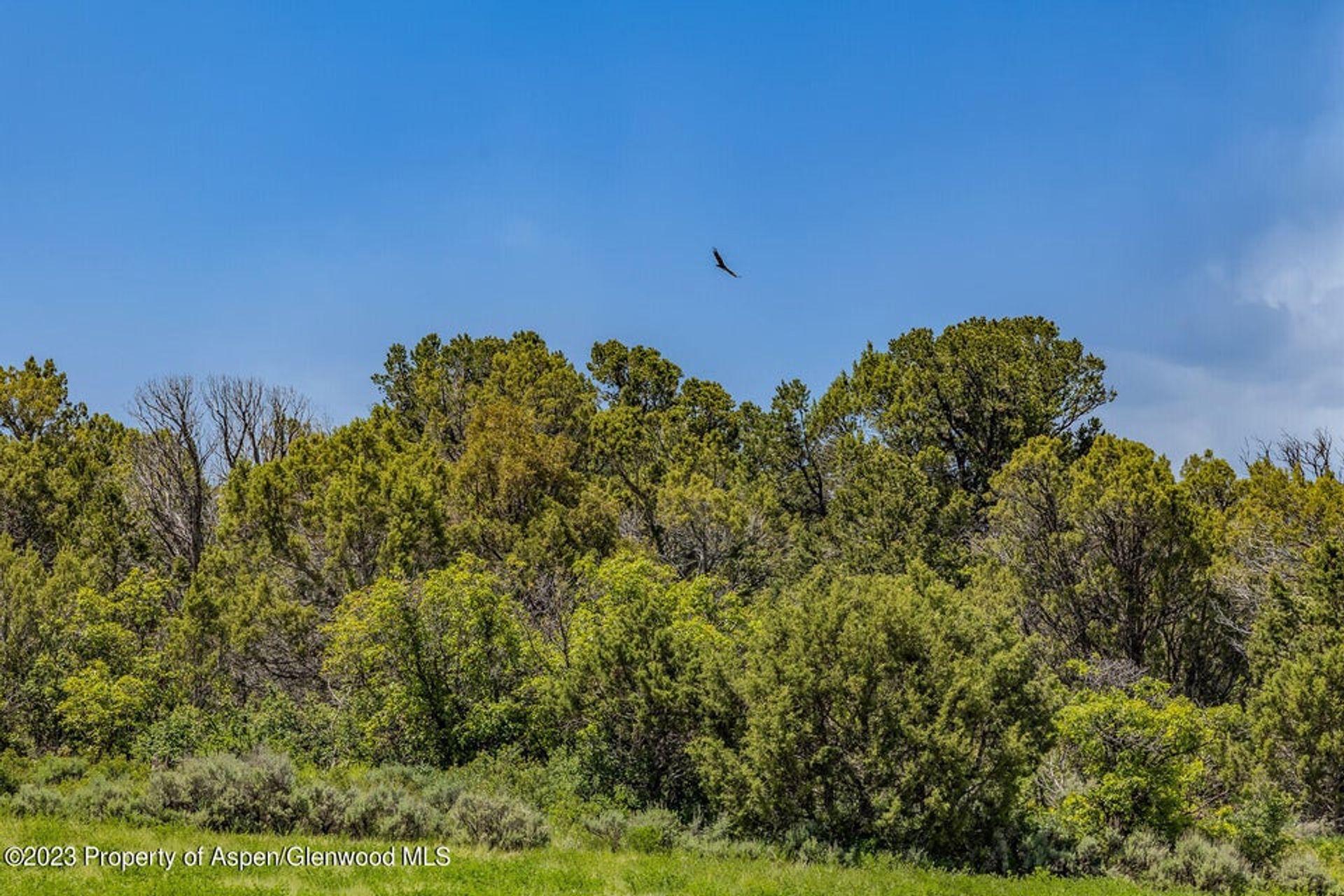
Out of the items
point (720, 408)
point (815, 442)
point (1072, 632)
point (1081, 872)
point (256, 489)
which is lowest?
point (1081, 872)

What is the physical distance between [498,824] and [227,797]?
452 cm

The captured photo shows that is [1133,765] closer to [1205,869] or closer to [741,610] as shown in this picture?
[1205,869]

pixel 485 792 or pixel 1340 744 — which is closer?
pixel 485 792

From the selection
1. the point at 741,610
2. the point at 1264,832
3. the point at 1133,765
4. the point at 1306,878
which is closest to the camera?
the point at 1306,878

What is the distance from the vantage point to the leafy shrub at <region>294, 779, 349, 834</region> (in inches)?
631

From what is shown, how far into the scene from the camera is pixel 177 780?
15.9 metres

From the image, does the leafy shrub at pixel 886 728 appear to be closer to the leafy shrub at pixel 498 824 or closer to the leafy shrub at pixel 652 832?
the leafy shrub at pixel 652 832

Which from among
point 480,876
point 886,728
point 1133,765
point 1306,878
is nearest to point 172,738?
point 480,876

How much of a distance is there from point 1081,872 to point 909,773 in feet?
11.7

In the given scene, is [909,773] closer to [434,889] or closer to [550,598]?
[434,889]

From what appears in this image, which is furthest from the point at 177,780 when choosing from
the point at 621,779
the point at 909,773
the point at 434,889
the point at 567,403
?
the point at 567,403

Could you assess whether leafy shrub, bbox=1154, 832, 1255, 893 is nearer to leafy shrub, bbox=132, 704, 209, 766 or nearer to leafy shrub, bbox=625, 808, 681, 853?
leafy shrub, bbox=625, 808, 681, 853

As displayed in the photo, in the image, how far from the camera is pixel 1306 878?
15.9m

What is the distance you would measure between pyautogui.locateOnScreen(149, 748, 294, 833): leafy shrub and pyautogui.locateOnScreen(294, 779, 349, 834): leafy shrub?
14 centimetres
